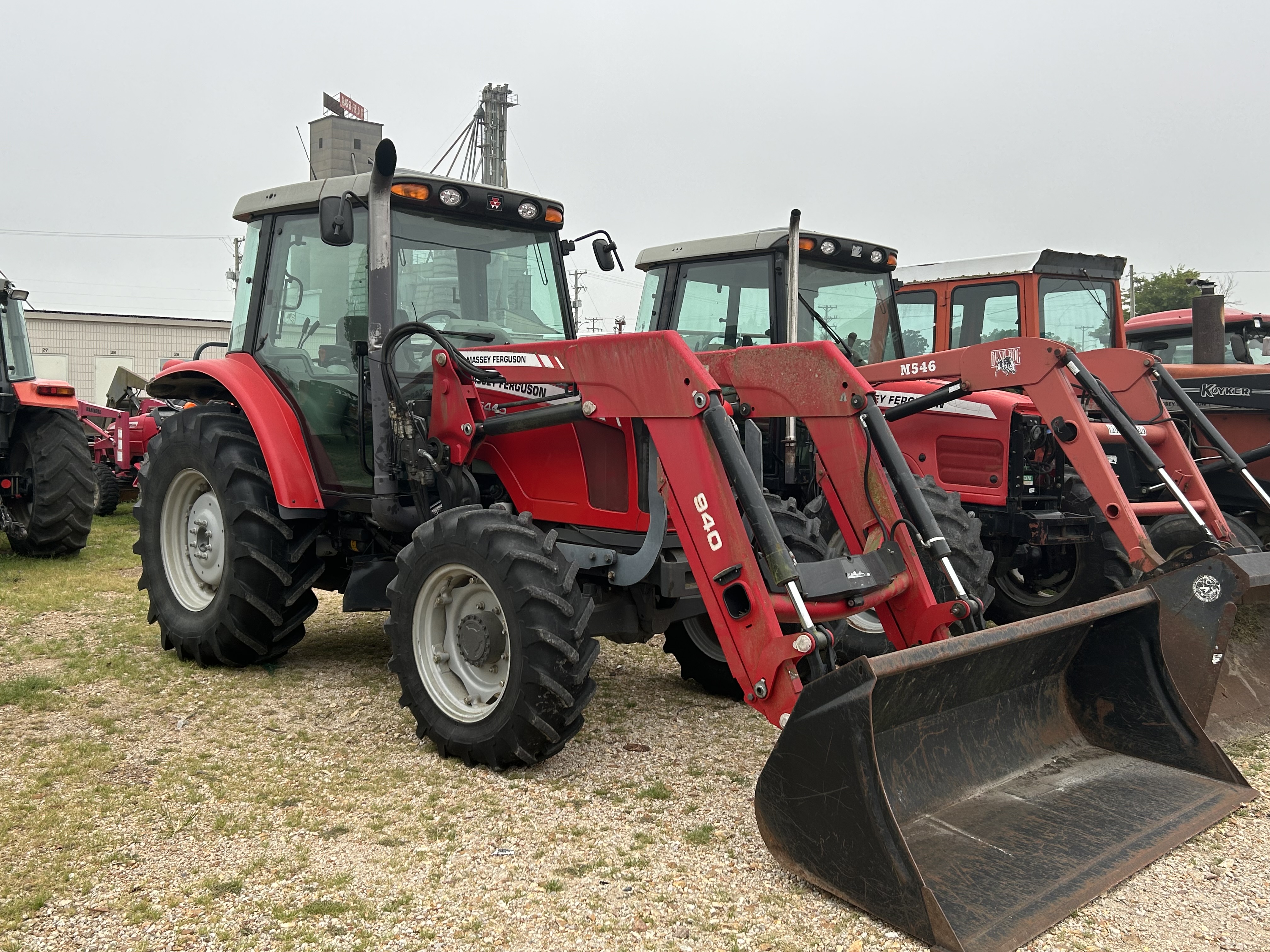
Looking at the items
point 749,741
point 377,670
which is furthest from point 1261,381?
point 377,670

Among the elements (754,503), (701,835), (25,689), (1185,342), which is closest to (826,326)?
(754,503)

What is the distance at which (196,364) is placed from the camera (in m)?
5.88

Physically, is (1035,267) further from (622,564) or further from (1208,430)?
(622,564)

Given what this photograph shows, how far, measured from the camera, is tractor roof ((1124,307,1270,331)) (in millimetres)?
9969

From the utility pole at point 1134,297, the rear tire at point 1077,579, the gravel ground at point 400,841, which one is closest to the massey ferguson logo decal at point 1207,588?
the gravel ground at point 400,841

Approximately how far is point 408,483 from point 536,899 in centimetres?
237

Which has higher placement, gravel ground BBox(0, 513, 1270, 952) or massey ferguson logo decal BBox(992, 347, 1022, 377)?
massey ferguson logo decal BBox(992, 347, 1022, 377)

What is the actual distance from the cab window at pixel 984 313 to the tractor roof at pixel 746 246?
3.85 ft

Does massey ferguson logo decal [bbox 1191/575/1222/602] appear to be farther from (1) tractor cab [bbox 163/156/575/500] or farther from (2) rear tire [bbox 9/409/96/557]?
(2) rear tire [bbox 9/409/96/557]

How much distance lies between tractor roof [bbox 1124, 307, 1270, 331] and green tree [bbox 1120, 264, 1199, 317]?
25.7 meters

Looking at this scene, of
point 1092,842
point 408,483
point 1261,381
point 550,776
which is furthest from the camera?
point 1261,381

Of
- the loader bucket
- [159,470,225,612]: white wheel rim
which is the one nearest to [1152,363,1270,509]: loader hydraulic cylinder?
the loader bucket

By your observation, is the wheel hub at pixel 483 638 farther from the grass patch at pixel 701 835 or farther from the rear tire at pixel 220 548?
the rear tire at pixel 220 548

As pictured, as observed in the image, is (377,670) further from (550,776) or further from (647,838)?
(647,838)
